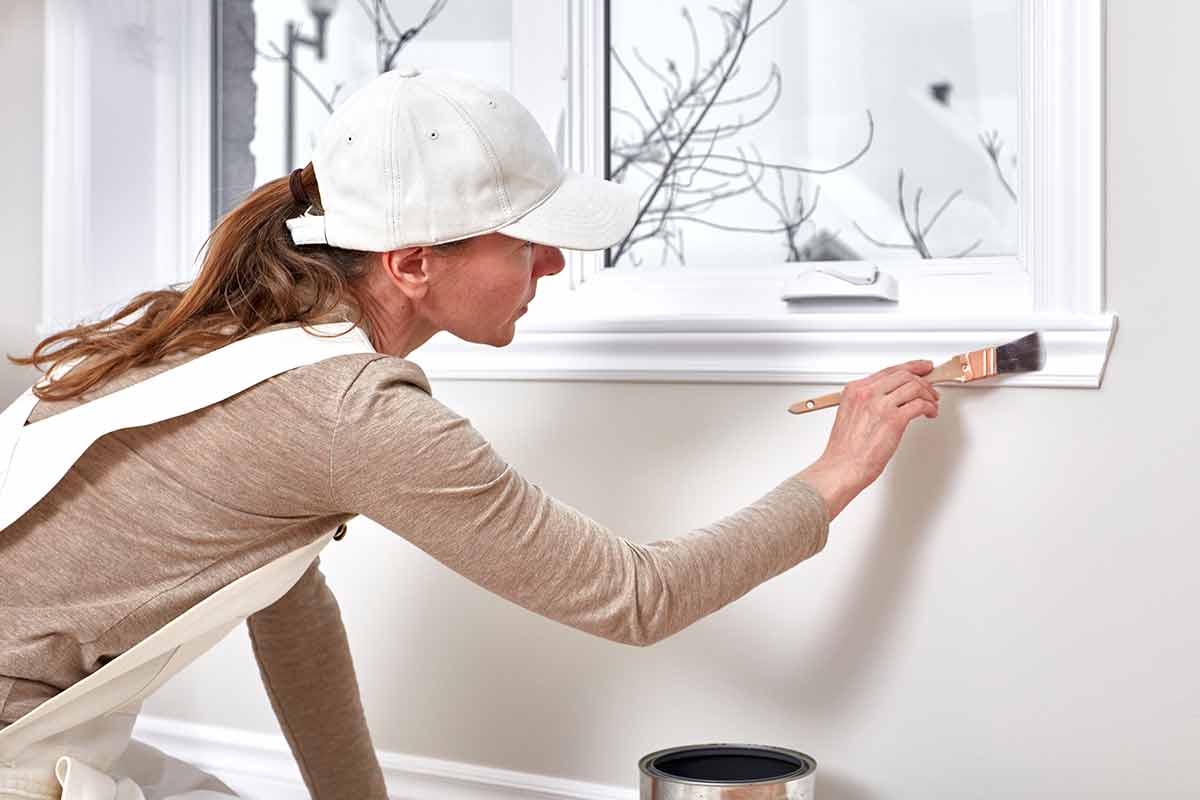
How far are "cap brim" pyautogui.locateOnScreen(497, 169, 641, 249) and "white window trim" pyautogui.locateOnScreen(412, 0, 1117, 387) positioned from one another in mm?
315

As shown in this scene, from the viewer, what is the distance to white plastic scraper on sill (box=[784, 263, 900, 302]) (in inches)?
57.4

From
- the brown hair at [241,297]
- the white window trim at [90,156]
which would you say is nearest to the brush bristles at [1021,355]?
the brown hair at [241,297]

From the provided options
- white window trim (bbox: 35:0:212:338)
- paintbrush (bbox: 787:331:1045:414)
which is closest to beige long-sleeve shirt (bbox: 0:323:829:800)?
paintbrush (bbox: 787:331:1045:414)

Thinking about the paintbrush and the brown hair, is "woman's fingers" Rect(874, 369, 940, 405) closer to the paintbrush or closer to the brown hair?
the paintbrush

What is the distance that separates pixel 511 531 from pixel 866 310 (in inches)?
23.9

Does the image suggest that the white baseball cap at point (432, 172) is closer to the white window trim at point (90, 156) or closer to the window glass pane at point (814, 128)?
the window glass pane at point (814, 128)

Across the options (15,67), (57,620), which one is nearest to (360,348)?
(57,620)

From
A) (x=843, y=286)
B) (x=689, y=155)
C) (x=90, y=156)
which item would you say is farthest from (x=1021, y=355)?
(x=90, y=156)

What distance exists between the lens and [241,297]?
115 cm

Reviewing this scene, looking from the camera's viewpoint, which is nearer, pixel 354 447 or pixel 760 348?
pixel 354 447

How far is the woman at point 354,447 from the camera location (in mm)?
1070

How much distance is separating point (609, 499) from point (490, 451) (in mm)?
528

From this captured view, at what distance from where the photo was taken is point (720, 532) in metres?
1.17

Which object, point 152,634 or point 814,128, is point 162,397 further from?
point 814,128
